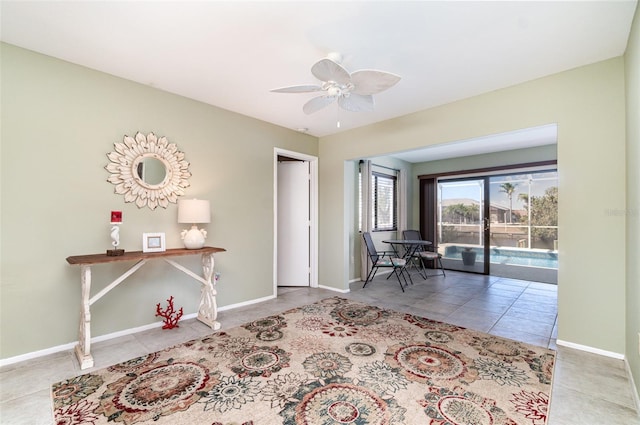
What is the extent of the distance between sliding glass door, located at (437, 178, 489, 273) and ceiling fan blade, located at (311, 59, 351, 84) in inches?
206

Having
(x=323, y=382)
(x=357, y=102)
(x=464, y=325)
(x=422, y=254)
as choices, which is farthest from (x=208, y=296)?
(x=422, y=254)

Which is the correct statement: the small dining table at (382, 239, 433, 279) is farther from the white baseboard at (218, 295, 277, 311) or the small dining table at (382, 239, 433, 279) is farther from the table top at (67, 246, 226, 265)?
the table top at (67, 246, 226, 265)

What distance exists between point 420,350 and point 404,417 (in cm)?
95

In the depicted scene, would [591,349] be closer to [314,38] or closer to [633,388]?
[633,388]

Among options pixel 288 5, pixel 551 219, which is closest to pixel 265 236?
pixel 288 5

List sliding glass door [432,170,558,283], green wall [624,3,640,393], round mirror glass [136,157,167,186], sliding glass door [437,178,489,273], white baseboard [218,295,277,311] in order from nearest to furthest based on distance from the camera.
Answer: green wall [624,3,640,393]
round mirror glass [136,157,167,186]
white baseboard [218,295,277,311]
sliding glass door [432,170,558,283]
sliding glass door [437,178,489,273]

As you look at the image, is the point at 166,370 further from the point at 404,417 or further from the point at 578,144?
the point at 578,144

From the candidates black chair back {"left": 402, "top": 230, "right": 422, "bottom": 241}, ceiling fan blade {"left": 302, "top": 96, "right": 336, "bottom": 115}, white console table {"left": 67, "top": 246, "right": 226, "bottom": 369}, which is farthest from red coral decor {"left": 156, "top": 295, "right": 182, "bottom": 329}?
black chair back {"left": 402, "top": 230, "right": 422, "bottom": 241}

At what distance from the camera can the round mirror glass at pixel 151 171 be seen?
10.1ft

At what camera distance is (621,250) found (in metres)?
2.48

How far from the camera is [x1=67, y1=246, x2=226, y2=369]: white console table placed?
2371mm

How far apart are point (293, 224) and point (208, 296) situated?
7.08 feet

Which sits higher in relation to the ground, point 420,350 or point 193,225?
point 193,225

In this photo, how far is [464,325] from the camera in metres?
3.20
